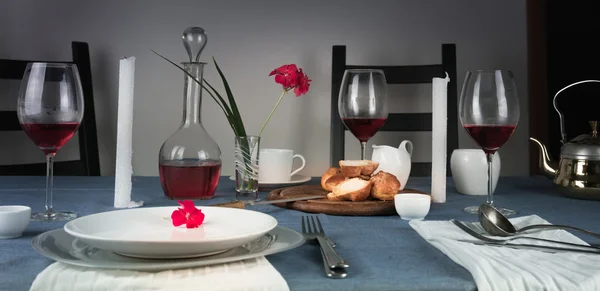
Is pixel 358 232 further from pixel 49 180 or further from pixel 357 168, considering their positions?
pixel 49 180

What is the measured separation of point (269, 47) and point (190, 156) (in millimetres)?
1434

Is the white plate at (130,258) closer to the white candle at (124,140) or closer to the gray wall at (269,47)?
the white candle at (124,140)

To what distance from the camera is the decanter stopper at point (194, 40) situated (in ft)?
4.05

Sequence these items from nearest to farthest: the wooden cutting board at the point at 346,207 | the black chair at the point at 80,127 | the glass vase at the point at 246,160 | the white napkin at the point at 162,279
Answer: the white napkin at the point at 162,279
the wooden cutting board at the point at 346,207
the glass vase at the point at 246,160
the black chair at the point at 80,127

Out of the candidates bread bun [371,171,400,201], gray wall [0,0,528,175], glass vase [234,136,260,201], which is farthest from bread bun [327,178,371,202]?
gray wall [0,0,528,175]

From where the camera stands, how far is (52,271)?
2.04 feet

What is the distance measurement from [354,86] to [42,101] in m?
0.55

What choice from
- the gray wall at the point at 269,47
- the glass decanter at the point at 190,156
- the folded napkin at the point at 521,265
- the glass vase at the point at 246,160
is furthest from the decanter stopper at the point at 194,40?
the gray wall at the point at 269,47

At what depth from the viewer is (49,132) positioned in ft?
3.10

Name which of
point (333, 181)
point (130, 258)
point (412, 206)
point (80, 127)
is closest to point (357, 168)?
point (333, 181)

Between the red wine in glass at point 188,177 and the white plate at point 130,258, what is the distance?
439 mm

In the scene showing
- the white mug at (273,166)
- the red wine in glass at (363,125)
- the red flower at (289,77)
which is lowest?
the white mug at (273,166)

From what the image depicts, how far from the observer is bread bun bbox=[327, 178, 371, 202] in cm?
106

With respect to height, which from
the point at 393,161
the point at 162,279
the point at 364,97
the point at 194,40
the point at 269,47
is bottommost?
the point at 162,279
